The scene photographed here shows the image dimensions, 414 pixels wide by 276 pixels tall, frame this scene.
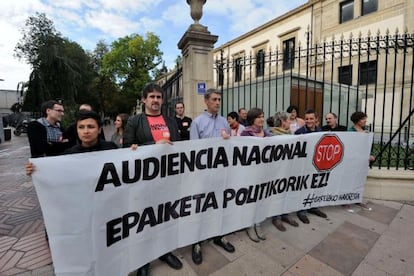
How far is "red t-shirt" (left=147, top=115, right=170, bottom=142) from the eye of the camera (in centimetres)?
243

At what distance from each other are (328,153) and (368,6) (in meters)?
19.1

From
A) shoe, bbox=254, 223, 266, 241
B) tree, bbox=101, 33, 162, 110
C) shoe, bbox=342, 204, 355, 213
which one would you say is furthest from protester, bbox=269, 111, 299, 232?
tree, bbox=101, 33, 162, 110

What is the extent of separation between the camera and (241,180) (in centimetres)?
277

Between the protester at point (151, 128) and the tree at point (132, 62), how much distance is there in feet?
92.9

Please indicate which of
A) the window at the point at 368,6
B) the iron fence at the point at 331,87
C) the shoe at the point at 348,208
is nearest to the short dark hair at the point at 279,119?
the iron fence at the point at 331,87

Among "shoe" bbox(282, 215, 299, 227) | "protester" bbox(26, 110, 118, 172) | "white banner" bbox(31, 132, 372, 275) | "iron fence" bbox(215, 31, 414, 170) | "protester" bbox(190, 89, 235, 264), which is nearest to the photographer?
"white banner" bbox(31, 132, 372, 275)

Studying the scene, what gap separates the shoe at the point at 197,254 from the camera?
2487 mm

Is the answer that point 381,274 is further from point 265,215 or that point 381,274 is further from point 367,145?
point 367,145

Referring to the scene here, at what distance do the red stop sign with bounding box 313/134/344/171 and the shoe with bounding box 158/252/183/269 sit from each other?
2.28m

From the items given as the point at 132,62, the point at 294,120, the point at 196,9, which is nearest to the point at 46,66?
the point at 132,62

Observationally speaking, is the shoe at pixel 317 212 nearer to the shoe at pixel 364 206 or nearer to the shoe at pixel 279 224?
the shoe at pixel 279 224

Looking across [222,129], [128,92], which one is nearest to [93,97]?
[128,92]

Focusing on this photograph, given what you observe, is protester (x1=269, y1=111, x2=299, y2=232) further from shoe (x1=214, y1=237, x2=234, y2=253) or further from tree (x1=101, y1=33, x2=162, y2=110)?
tree (x1=101, y1=33, x2=162, y2=110)

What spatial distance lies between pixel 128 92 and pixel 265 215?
29.5m
